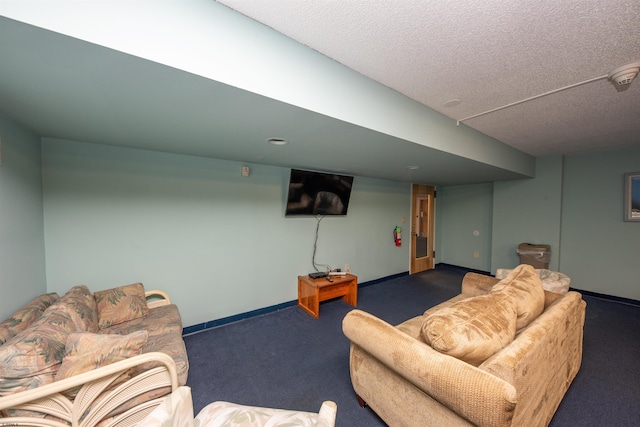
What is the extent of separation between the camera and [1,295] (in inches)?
55.3

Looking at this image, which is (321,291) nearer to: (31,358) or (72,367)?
(72,367)

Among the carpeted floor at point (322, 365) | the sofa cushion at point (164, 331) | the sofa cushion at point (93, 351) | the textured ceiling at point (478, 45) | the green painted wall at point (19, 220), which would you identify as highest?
the textured ceiling at point (478, 45)

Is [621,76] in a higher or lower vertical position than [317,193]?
higher

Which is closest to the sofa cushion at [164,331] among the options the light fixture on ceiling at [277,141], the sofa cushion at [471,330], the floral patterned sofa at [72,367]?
the floral patterned sofa at [72,367]

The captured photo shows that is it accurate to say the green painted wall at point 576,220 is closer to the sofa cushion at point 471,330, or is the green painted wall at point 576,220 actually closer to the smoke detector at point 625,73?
the smoke detector at point 625,73

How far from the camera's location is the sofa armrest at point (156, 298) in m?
2.30

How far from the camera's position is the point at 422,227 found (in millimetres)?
5348

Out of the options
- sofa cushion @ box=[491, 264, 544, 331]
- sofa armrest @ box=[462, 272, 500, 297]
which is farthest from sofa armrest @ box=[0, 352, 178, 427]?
sofa armrest @ box=[462, 272, 500, 297]

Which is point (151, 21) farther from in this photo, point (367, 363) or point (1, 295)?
point (367, 363)

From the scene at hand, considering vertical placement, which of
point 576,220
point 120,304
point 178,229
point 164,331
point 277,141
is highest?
point 277,141

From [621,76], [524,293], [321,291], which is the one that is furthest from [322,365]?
[621,76]

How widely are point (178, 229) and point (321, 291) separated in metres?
1.92

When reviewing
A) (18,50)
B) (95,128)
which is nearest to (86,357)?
(18,50)

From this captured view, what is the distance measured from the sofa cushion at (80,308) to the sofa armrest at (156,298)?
0.43m
